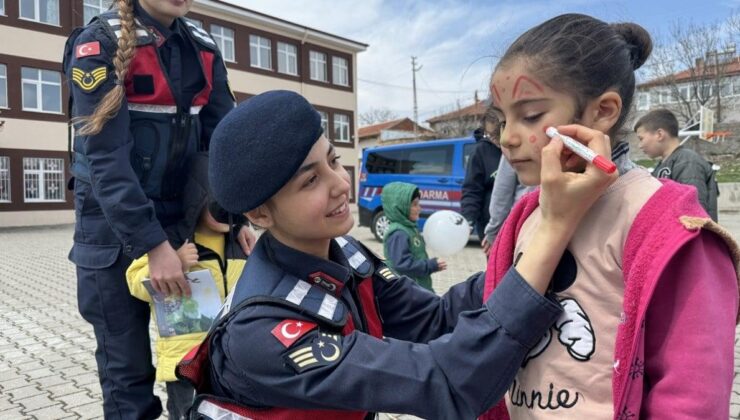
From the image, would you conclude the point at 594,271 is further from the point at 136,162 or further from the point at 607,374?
the point at 136,162

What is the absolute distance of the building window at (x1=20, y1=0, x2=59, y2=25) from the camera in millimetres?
18828

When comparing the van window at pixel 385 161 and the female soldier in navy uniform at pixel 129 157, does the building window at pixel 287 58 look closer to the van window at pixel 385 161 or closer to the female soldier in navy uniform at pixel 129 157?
the van window at pixel 385 161

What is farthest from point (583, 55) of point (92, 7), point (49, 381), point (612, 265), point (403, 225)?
point (92, 7)

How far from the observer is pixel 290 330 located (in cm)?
105

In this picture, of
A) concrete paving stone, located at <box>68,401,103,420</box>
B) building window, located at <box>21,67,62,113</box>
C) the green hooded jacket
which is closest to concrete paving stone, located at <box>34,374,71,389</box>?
concrete paving stone, located at <box>68,401,103,420</box>

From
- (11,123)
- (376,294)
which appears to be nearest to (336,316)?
(376,294)

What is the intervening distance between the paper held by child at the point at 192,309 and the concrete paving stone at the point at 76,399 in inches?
77.9

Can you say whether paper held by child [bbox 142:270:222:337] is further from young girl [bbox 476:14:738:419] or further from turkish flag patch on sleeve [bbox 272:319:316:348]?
young girl [bbox 476:14:738:419]

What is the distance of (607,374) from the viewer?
38.7 inches

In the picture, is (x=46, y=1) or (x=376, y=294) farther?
(x=46, y=1)

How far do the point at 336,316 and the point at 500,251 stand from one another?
384mm

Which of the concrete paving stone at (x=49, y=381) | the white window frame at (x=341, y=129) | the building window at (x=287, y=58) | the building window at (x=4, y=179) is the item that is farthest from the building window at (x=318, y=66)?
the concrete paving stone at (x=49, y=381)

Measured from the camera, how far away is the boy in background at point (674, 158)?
4344 millimetres

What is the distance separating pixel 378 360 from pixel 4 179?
21.2 m
